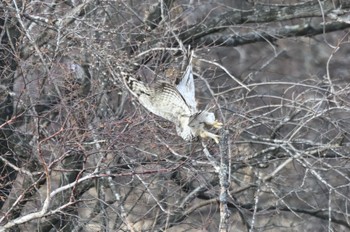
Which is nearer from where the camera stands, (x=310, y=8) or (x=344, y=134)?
(x=344, y=134)

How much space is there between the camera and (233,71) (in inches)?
447

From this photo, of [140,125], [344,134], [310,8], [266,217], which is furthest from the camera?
[266,217]

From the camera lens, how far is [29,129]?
9.07 metres

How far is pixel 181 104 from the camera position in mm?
5945

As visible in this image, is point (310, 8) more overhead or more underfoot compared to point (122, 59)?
more underfoot

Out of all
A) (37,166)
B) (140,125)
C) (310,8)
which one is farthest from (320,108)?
(37,166)

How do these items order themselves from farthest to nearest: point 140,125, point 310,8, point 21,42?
point 310,8
point 21,42
point 140,125

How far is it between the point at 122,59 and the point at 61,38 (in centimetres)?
73

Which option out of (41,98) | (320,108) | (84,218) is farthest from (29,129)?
(320,108)

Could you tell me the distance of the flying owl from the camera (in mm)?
5883

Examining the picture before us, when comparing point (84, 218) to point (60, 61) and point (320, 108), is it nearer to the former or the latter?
point (60, 61)

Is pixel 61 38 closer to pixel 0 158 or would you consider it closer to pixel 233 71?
pixel 0 158

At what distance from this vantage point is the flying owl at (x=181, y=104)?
232 inches

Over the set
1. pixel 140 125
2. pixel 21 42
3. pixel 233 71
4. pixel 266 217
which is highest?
pixel 21 42
